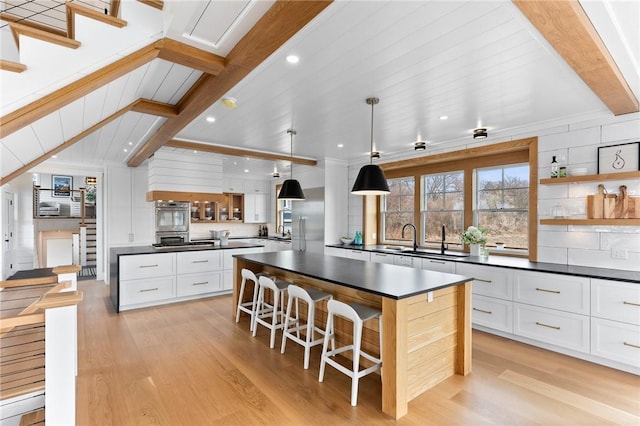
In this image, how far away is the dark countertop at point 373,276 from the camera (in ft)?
7.60

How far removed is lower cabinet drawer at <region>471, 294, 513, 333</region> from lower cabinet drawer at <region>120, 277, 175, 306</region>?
4385mm

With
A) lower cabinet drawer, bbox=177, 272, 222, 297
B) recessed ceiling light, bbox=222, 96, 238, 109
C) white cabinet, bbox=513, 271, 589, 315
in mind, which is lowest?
lower cabinet drawer, bbox=177, 272, 222, 297

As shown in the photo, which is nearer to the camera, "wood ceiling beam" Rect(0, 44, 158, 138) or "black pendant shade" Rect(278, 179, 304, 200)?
"wood ceiling beam" Rect(0, 44, 158, 138)

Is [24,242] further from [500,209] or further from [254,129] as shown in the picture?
[500,209]

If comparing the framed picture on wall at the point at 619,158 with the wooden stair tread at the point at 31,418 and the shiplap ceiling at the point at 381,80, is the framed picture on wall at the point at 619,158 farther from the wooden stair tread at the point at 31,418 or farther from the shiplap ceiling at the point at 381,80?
the wooden stair tread at the point at 31,418

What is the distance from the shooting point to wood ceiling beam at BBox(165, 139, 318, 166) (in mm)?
4634

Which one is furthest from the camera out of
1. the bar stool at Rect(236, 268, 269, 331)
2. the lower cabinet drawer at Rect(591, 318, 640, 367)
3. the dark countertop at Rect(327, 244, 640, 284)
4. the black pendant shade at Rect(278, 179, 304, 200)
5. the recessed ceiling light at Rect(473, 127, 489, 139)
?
the black pendant shade at Rect(278, 179, 304, 200)

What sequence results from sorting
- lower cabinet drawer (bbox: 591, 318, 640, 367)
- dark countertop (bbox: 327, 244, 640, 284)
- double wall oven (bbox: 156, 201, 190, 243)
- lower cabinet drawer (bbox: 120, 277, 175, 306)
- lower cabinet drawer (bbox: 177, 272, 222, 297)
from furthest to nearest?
1. double wall oven (bbox: 156, 201, 190, 243)
2. lower cabinet drawer (bbox: 177, 272, 222, 297)
3. lower cabinet drawer (bbox: 120, 277, 175, 306)
4. dark countertop (bbox: 327, 244, 640, 284)
5. lower cabinet drawer (bbox: 591, 318, 640, 367)

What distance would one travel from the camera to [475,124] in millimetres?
3762

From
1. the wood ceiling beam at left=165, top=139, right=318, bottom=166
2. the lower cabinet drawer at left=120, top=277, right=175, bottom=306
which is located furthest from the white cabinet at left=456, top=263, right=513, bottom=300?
the lower cabinet drawer at left=120, top=277, right=175, bottom=306

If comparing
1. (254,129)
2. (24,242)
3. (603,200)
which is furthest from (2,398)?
(24,242)

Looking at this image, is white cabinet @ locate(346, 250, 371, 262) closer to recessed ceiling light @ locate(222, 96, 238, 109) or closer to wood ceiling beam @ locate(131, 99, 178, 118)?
recessed ceiling light @ locate(222, 96, 238, 109)

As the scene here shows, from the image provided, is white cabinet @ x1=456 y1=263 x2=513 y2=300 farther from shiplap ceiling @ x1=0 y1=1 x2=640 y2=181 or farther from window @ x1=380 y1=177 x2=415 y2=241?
window @ x1=380 y1=177 x2=415 y2=241

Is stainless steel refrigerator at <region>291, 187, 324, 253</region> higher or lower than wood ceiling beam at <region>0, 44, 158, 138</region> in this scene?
lower
